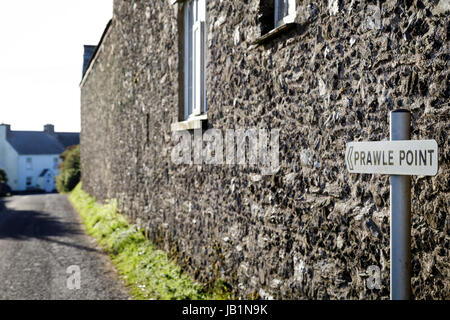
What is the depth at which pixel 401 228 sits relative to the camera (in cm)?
205

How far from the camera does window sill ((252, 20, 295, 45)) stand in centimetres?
392

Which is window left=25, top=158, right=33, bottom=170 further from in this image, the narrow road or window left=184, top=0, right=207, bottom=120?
window left=184, top=0, right=207, bottom=120

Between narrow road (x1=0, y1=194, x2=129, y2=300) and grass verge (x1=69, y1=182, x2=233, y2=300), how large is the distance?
0.62ft

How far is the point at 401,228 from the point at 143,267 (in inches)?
225

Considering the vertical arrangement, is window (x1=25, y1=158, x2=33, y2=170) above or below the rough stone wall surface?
above

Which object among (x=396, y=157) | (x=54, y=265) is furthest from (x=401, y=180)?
(x=54, y=265)

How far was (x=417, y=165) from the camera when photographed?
6.61ft

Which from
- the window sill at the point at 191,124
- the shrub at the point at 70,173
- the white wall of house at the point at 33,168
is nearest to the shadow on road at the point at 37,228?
the window sill at the point at 191,124

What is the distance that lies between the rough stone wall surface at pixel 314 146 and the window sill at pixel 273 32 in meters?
0.05

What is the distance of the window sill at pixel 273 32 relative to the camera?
3.92 m

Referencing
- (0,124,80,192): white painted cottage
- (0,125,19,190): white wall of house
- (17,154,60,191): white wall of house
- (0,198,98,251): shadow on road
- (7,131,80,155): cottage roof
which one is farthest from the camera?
(7,131,80,155): cottage roof

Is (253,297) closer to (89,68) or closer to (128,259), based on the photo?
(128,259)

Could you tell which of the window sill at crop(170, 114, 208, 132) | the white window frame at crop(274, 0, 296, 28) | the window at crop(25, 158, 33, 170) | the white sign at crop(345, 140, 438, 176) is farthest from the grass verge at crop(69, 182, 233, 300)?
the window at crop(25, 158, 33, 170)
